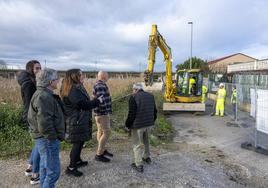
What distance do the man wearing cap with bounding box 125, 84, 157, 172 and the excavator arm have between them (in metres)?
8.00

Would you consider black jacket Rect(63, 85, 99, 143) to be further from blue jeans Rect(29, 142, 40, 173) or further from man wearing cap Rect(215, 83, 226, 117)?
man wearing cap Rect(215, 83, 226, 117)

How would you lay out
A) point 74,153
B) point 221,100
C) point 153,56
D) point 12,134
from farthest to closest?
1. point 221,100
2. point 153,56
3. point 12,134
4. point 74,153

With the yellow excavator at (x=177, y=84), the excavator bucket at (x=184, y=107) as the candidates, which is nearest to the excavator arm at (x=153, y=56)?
the yellow excavator at (x=177, y=84)

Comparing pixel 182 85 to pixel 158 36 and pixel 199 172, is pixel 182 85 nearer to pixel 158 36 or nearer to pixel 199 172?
pixel 158 36

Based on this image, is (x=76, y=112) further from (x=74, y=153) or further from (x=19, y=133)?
(x=19, y=133)

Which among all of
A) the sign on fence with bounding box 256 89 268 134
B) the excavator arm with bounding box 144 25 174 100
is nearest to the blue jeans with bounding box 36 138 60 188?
the sign on fence with bounding box 256 89 268 134

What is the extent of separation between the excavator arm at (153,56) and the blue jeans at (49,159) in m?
9.83

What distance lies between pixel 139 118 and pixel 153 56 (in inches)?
374

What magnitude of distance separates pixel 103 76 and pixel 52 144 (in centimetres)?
202

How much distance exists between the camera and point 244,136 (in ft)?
31.8

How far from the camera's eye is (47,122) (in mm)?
3508

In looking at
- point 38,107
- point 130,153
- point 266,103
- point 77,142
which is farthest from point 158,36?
point 38,107

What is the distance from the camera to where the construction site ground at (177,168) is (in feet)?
15.6

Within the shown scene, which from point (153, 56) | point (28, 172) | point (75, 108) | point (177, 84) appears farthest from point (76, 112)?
point (177, 84)
